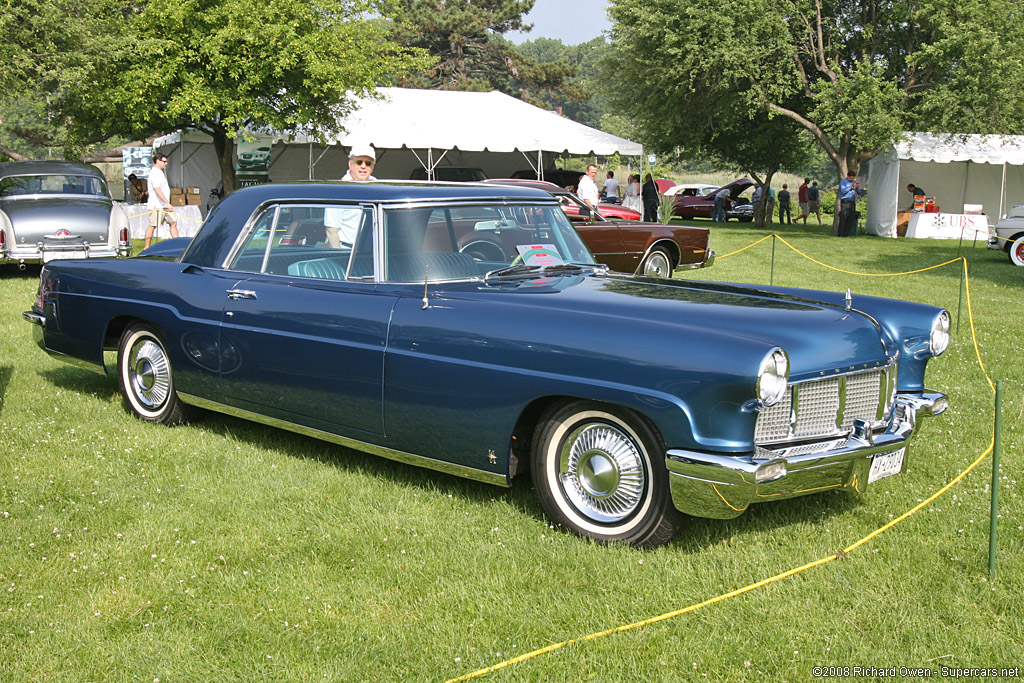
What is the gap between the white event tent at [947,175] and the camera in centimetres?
2720

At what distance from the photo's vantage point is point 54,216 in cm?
1389

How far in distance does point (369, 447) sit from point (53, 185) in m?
12.3

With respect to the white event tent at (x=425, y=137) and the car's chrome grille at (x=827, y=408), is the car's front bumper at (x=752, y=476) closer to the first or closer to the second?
the car's chrome grille at (x=827, y=408)

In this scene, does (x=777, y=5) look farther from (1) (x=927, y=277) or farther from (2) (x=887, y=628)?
(2) (x=887, y=628)

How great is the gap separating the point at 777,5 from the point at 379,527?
27.6m

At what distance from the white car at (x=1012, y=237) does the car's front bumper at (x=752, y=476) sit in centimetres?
1783

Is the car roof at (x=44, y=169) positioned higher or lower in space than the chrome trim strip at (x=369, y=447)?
higher

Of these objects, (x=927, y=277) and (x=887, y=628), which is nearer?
(x=887, y=628)

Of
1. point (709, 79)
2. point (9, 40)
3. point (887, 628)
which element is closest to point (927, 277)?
point (709, 79)

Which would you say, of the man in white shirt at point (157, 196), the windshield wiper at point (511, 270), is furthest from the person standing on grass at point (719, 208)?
the windshield wiper at point (511, 270)

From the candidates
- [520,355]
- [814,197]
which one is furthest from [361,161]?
[814,197]

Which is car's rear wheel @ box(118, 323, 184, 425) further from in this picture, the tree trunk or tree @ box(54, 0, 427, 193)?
the tree trunk

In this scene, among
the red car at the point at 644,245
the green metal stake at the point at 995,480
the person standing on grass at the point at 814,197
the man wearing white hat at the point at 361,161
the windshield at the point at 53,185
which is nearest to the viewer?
the green metal stake at the point at 995,480

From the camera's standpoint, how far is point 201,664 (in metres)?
3.33
